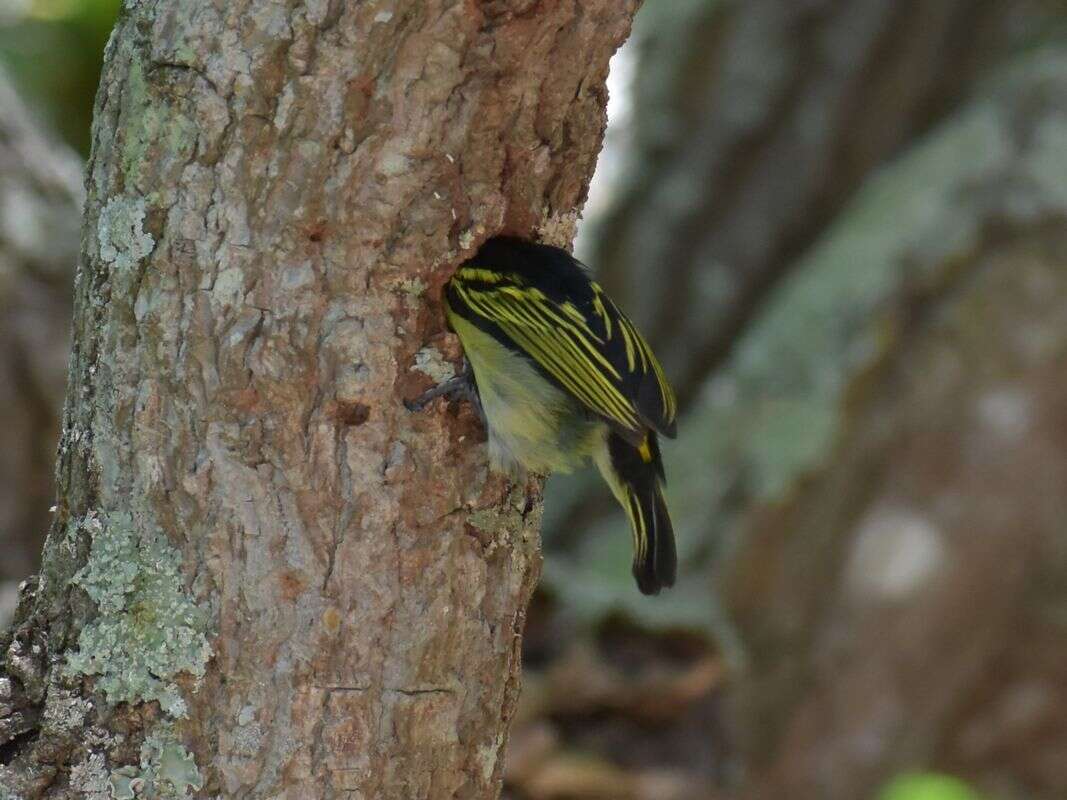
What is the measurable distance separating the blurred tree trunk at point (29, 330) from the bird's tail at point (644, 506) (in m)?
2.80

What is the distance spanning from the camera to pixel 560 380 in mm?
3102

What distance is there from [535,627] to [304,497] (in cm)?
266

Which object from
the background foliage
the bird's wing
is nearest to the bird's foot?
the bird's wing

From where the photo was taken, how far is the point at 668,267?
677 cm

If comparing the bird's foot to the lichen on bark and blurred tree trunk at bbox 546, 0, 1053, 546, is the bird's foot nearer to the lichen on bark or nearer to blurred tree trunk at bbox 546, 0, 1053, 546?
the lichen on bark

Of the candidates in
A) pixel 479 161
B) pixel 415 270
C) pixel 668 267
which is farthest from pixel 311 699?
pixel 668 267

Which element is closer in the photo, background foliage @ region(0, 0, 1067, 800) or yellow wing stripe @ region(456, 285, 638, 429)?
yellow wing stripe @ region(456, 285, 638, 429)

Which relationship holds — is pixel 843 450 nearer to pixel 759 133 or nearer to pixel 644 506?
pixel 759 133

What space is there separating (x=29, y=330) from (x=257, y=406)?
10.3ft

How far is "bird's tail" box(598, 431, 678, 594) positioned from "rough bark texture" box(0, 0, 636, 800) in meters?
0.82

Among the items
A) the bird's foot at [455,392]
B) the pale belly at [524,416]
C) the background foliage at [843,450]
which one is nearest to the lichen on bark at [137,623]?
the bird's foot at [455,392]

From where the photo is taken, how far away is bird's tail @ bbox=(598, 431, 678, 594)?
10.7ft

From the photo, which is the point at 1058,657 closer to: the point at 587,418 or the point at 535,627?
the point at 535,627

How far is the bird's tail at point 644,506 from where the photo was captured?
10.7 ft
